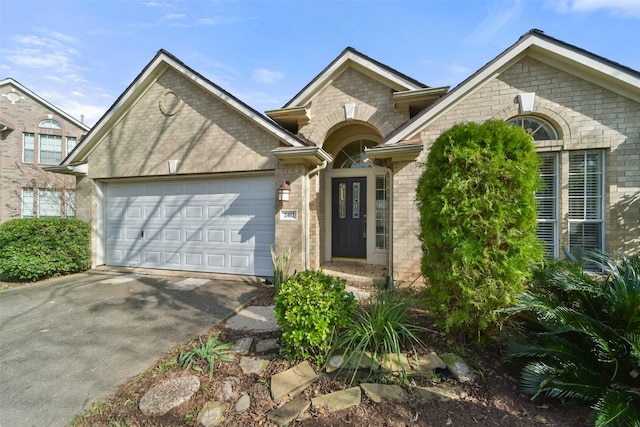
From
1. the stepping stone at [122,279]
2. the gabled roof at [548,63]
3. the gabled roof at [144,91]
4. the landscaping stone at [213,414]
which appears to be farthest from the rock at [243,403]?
the stepping stone at [122,279]

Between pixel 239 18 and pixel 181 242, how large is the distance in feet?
19.6

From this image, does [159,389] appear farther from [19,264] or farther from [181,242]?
[19,264]

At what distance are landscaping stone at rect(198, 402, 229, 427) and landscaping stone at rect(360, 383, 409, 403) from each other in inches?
48.6

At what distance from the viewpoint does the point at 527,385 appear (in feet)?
7.52

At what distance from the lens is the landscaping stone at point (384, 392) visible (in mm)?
2289

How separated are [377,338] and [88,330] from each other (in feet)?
13.6

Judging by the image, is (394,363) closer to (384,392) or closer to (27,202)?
(384,392)

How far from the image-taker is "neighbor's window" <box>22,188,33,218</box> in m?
13.7

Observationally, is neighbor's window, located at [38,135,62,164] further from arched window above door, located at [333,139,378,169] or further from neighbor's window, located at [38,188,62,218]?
arched window above door, located at [333,139,378,169]

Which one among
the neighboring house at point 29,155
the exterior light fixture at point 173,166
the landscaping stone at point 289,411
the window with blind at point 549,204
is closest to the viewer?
the landscaping stone at point 289,411

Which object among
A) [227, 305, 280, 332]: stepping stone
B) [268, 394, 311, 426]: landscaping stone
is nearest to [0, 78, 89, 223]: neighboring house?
[227, 305, 280, 332]: stepping stone

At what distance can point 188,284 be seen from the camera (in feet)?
20.2

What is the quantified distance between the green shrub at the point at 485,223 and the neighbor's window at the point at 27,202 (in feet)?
65.1

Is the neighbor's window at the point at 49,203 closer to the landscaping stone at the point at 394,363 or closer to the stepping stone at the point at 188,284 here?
the stepping stone at the point at 188,284
